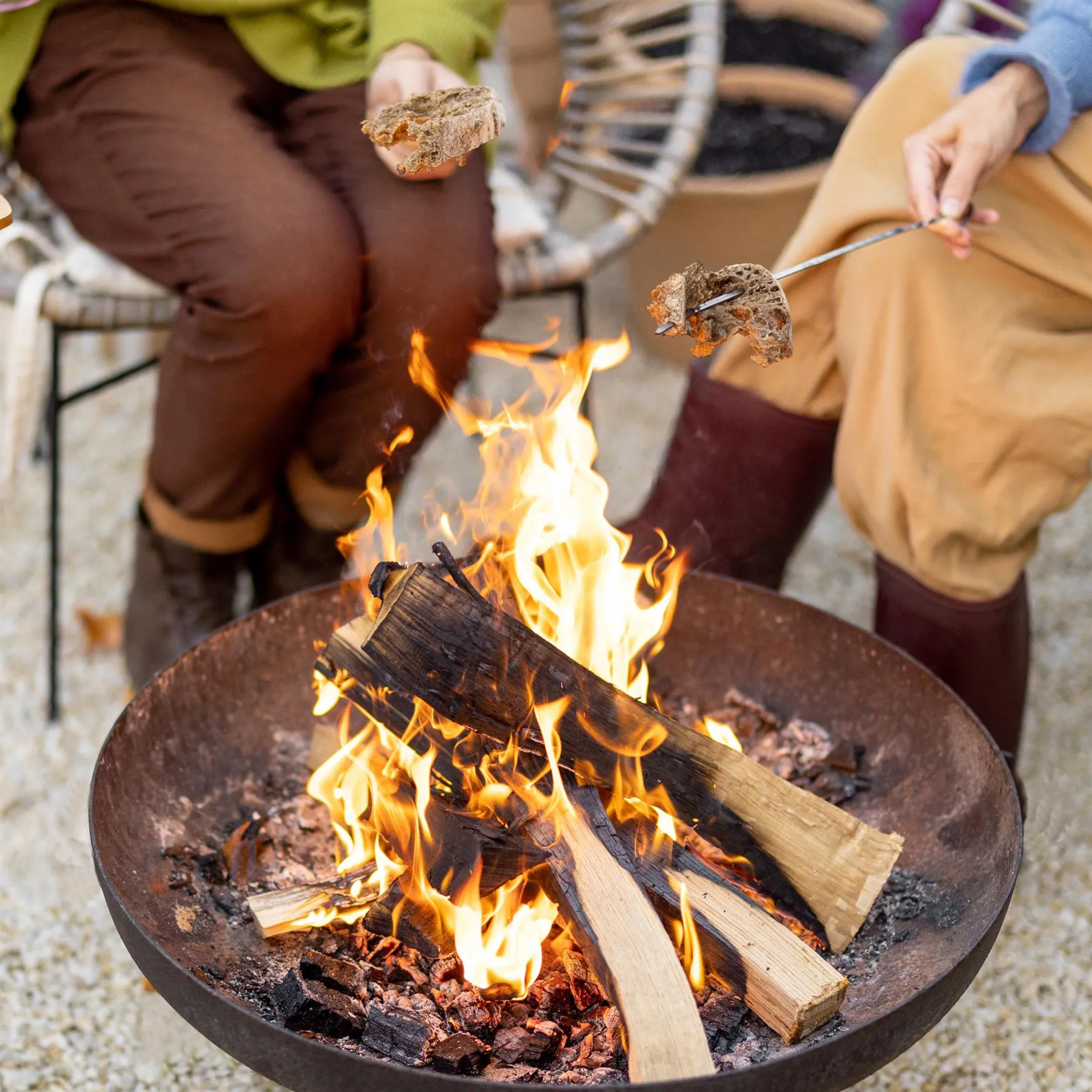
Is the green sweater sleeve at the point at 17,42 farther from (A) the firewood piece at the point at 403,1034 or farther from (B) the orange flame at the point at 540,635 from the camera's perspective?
(A) the firewood piece at the point at 403,1034

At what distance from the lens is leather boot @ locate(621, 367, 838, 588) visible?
1593 mm

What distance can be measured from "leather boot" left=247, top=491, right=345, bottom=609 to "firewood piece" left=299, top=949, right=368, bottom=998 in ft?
2.44

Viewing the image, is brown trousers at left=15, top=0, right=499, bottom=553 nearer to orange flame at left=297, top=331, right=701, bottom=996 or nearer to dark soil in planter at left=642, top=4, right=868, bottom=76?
orange flame at left=297, top=331, right=701, bottom=996

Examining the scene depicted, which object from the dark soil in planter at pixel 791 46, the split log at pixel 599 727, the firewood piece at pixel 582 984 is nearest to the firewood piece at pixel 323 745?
the split log at pixel 599 727

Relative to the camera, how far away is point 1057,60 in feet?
4.49

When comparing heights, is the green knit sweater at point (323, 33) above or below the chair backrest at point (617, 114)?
above

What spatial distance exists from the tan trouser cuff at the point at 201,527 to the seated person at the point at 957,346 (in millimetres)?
702

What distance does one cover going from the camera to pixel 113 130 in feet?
5.22

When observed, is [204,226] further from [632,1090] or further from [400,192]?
[632,1090]

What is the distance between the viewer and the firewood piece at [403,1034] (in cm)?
108

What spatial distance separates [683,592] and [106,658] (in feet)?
3.44

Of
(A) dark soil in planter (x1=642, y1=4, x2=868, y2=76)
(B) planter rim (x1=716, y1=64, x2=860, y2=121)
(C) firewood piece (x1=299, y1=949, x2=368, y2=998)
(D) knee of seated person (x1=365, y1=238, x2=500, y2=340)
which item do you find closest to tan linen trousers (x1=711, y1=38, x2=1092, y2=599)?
(D) knee of seated person (x1=365, y1=238, x2=500, y2=340)

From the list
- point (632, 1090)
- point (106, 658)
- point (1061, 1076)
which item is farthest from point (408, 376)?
point (1061, 1076)

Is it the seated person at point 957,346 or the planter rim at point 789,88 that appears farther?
the planter rim at point 789,88
